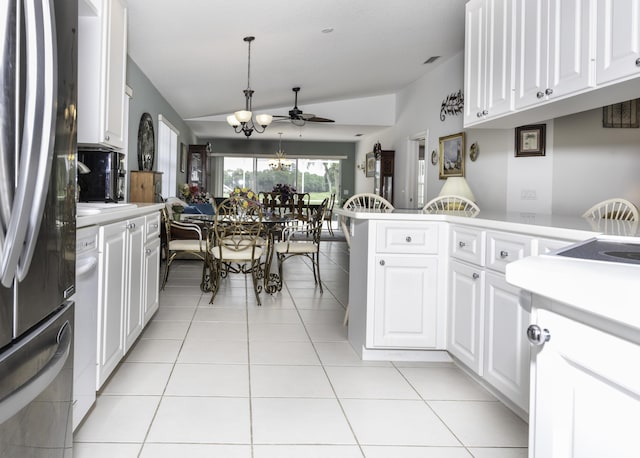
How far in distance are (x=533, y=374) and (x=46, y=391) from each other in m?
1.08

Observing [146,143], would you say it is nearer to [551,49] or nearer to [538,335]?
[551,49]

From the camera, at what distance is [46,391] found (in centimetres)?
115

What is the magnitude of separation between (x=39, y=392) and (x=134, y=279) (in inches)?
63.9

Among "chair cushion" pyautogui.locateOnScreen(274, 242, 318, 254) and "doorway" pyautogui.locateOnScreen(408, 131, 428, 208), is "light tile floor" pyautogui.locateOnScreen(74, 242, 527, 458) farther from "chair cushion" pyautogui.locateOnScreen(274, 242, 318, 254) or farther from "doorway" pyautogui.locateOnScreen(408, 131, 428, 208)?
"doorway" pyautogui.locateOnScreen(408, 131, 428, 208)

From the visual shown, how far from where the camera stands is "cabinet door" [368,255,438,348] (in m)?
2.77

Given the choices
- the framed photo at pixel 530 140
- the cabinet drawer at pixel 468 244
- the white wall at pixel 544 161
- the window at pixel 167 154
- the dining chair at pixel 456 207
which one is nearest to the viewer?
the cabinet drawer at pixel 468 244

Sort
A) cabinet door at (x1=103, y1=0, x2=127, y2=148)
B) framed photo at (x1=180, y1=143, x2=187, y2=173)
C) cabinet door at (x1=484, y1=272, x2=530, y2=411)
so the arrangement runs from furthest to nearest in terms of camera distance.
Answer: framed photo at (x1=180, y1=143, x2=187, y2=173)
cabinet door at (x1=103, y1=0, x2=127, y2=148)
cabinet door at (x1=484, y1=272, x2=530, y2=411)

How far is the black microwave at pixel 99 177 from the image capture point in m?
3.11

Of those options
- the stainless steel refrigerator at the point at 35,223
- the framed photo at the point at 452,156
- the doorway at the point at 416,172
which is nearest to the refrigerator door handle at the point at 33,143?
the stainless steel refrigerator at the point at 35,223

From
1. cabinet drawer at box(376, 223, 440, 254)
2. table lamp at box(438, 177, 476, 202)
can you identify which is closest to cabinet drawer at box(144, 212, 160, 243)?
cabinet drawer at box(376, 223, 440, 254)

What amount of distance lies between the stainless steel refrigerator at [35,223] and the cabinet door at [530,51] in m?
2.40

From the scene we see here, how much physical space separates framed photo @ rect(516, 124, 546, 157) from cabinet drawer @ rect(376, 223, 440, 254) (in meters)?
2.33

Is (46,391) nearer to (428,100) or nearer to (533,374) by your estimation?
(533,374)

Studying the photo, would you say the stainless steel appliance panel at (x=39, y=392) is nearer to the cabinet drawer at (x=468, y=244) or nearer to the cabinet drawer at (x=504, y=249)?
the cabinet drawer at (x=504, y=249)
